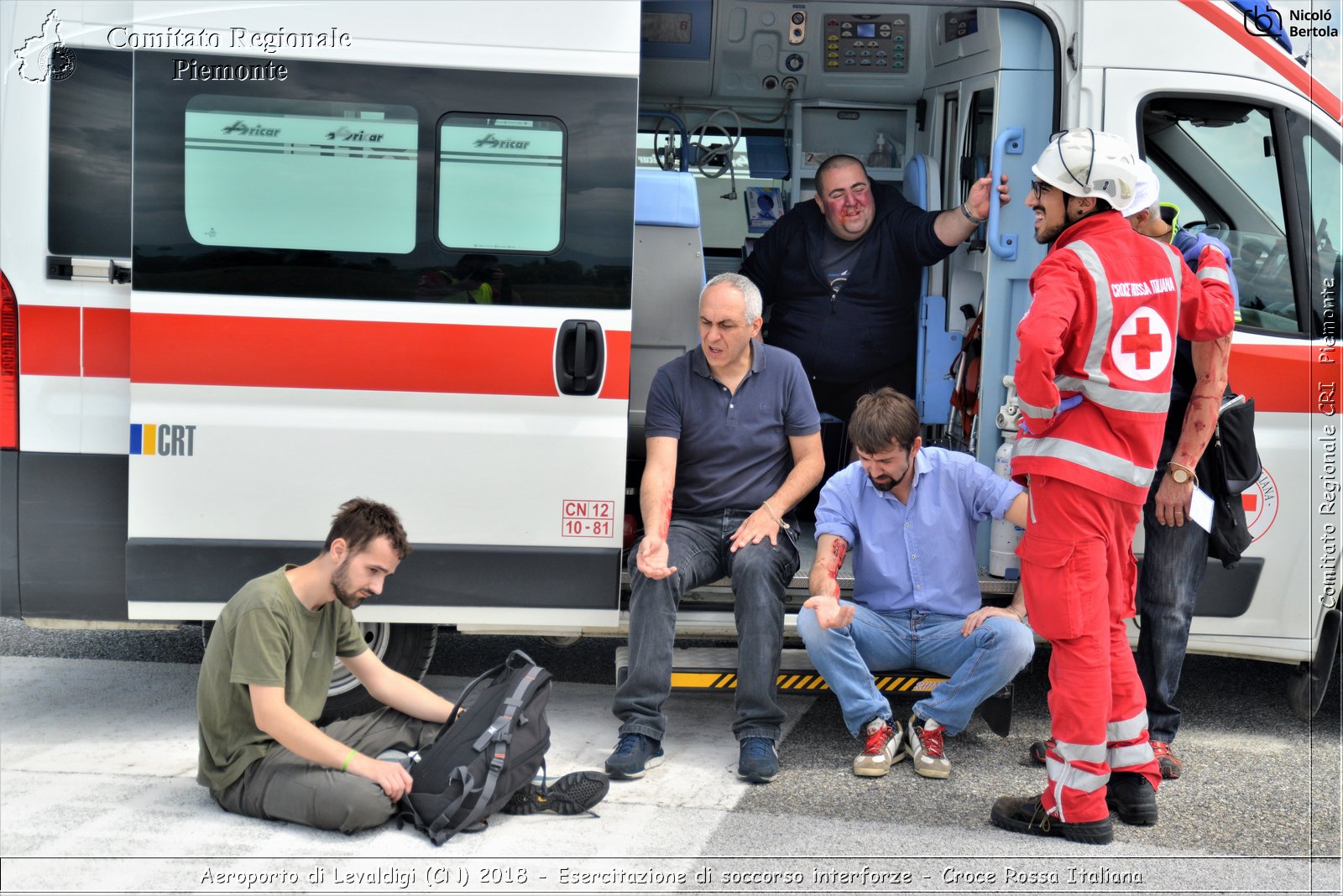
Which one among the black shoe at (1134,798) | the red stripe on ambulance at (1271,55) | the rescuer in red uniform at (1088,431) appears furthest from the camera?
the red stripe on ambulance at (1271,55)

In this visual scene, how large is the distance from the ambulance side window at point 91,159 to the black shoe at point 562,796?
6.91 feet

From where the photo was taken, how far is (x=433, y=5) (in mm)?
4172

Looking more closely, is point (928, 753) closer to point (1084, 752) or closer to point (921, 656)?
point (921, 656)

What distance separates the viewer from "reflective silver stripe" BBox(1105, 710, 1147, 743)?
382cm

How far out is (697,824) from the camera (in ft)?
12.3

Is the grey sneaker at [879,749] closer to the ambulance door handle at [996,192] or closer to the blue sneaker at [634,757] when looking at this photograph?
the blue sneaker at [634,757]

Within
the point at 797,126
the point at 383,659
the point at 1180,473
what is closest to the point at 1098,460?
the point at 1180,473

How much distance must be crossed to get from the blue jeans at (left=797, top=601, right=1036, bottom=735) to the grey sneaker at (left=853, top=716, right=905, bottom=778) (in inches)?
1.5

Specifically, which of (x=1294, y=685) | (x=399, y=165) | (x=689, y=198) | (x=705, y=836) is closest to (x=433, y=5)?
(x=399, y=165)

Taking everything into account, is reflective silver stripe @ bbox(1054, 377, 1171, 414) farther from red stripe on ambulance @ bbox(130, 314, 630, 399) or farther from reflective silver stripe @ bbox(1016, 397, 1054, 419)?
red stripe on ambulance @ bbox(130, 314, 630, 399)

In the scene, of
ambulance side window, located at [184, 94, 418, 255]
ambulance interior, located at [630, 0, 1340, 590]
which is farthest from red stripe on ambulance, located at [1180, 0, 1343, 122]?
ambulance side window, located at [184, 94, 418, 255]

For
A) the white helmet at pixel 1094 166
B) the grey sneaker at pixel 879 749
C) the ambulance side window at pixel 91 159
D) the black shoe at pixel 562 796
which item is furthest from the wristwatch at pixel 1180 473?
the ambulance side window at pixel 91 159

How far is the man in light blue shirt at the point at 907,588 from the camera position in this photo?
420cm

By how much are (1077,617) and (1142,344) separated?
0.78m
